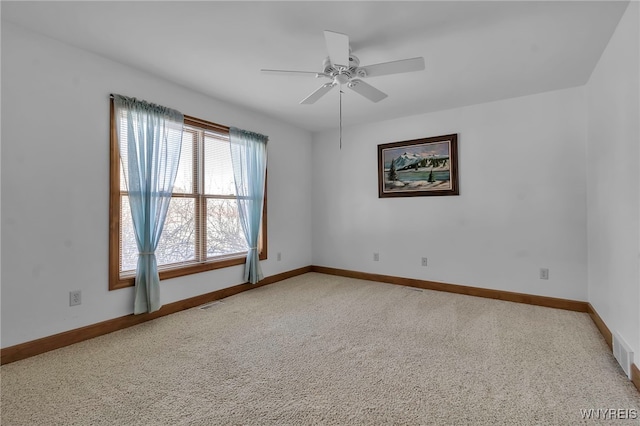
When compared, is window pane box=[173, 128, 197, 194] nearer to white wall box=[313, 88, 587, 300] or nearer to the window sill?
the window sill

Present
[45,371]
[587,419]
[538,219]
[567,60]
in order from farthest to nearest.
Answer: [538,219] < [567,60] < [45,371] < [587,419]

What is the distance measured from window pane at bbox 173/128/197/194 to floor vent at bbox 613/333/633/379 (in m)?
4.04

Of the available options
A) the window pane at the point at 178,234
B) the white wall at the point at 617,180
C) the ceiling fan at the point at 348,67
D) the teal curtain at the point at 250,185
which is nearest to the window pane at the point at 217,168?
the teal curtain at the point at 250,185

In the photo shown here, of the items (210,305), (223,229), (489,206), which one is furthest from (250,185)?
(489,206)

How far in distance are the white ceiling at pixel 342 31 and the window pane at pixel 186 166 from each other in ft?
1.87

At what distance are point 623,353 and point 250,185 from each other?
12.7ft

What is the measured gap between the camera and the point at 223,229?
3.89 meters

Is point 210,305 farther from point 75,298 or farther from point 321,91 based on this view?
point 321,91

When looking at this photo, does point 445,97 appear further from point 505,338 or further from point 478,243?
point 505,338

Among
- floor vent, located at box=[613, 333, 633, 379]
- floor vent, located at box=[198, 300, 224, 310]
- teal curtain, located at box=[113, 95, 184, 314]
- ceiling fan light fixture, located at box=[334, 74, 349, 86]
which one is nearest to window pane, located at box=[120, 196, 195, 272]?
teal curtain, located at box=[113, 95, 184, 314]

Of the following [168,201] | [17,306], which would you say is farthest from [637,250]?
[17,306]

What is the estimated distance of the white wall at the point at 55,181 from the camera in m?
2.21

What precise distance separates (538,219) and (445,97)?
182 cm

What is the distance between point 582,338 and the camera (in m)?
2.55
